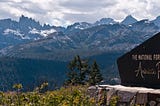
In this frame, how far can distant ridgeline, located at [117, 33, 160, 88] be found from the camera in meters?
21.5

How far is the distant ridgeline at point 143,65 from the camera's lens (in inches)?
845

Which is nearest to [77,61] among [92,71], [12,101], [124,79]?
[92,71]

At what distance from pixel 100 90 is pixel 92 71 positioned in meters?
73.7

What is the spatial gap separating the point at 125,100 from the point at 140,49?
152 inches

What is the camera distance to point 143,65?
22047mm

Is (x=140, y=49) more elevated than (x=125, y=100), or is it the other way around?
(x=140, y=49)

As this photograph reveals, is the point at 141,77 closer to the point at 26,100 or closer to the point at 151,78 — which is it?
the point at 151,78

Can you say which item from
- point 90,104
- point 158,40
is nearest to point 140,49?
point 158,40

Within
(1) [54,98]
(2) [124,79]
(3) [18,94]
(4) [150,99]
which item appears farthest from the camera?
(2) [124,79]

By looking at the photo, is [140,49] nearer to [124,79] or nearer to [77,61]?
[124,79]

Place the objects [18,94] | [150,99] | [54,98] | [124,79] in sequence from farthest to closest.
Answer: [124,79], [150,99], [18,94], [54,98]

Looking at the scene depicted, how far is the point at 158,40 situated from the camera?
21.6m

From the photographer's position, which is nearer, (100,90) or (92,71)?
(100,90)

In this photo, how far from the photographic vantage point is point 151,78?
70.8 feet
